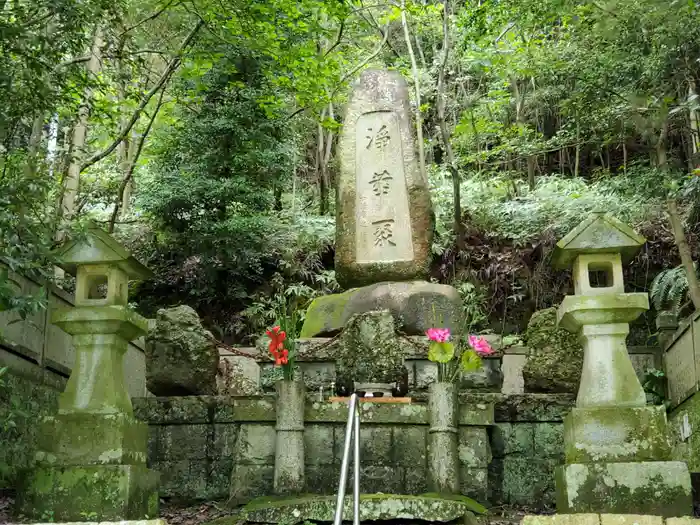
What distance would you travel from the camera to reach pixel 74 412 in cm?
467

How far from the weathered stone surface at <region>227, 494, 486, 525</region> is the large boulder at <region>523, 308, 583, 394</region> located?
191cm

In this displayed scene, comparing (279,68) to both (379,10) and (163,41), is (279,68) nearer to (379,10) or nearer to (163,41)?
(163,41)

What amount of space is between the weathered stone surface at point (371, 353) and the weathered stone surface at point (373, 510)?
1.60 meters

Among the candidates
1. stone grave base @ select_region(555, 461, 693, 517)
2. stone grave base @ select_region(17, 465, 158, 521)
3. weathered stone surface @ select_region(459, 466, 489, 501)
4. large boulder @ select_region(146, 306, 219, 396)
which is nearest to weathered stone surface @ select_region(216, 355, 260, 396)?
large boulder @ select_region(146, 306, 219, 396)

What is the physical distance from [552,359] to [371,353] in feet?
4.86

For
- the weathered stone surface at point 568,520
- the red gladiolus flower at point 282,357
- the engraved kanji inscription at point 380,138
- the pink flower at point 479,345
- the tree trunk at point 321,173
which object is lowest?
the weathered stone surface at point 568,520

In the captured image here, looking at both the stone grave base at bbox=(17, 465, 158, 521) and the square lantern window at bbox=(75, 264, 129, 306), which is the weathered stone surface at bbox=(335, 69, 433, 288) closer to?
the square lantern window at bbox=(75, 264, 129, 306)

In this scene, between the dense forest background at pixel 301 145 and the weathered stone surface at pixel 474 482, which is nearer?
the weathered stone surface at pixel 474 482

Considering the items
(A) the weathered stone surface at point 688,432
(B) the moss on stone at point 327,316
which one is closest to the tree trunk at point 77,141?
(B) the moss on stone at point 327,316

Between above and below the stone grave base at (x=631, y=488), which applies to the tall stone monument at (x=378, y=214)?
above

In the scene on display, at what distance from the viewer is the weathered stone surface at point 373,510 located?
4328 millimetres

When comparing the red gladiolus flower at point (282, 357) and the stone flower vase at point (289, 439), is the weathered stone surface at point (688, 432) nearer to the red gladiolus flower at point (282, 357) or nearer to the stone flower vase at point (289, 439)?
the stone flower vase at point (289, 439)

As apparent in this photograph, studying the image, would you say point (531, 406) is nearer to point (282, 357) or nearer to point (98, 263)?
point (282, 357)

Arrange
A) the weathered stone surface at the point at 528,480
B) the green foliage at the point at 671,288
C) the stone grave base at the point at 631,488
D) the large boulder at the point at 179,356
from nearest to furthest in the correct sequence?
1. the stone grave base at the point at 631,488
2. the weathered stone surface at the point at 528,480
3. the large boulder at the point at 179,356
4. the green foliage at the point at 671,288
